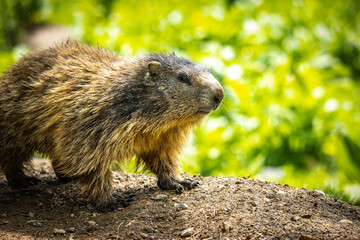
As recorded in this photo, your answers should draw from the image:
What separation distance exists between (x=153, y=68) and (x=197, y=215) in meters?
1.59

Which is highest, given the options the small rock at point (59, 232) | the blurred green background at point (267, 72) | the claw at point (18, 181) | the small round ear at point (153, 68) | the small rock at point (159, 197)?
the blurred green background at point (267, 72)

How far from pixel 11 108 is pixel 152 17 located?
193 inches

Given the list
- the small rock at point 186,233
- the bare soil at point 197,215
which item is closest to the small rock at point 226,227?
the bare soil at point 197,215

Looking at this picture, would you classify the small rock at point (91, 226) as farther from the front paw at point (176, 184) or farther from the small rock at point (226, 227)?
the small rock at point (226, 227)

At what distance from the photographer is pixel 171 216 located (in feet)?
12.9

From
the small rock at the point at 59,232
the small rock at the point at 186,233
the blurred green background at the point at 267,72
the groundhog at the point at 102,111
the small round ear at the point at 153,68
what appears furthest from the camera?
the blurred green background at the point at 267,72

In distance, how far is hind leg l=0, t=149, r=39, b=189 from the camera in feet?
16.0

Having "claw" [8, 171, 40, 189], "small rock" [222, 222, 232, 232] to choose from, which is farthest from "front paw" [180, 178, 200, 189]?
"claw" [8, 171, 40, 189]

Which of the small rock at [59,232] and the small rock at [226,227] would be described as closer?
the small rock at [226,227]

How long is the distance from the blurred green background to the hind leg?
2190mm

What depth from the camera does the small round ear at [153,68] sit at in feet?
14.2

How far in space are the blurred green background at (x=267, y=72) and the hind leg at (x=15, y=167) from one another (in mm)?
2190

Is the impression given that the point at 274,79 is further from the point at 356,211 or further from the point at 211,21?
the point at 356,211

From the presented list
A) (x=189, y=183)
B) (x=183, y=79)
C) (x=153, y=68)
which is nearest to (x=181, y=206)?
(x=189, y=183)
